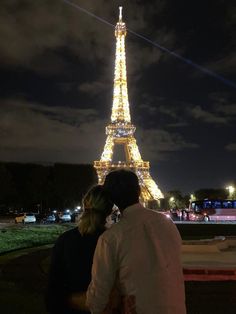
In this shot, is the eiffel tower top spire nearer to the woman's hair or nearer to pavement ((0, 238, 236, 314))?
pavement ((0, 238, 236, 314))

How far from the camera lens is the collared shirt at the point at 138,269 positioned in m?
3.19

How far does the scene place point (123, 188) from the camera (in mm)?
3512

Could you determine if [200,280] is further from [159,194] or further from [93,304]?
[159,194]

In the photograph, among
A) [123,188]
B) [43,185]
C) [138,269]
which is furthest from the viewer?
[43,185]

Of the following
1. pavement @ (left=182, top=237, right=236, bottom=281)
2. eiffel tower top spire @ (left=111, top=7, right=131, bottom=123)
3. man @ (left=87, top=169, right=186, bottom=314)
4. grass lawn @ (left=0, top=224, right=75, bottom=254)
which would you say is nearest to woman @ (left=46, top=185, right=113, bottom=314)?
man @ (left=87, top=169, right=186, bottom=314)

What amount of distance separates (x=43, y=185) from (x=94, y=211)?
267 ft

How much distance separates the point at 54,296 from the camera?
398cm

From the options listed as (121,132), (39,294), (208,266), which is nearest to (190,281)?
(208,266)

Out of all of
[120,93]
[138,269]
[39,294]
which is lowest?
[39,294]

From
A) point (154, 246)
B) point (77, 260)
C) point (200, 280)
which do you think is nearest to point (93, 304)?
point (154, 246)

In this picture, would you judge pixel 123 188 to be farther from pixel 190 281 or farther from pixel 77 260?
pixel 190 281

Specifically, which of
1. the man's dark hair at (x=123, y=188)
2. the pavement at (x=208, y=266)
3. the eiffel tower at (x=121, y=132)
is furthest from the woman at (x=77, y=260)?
the eiffel tower at (x=121, y=132)

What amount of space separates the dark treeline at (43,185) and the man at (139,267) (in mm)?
74746

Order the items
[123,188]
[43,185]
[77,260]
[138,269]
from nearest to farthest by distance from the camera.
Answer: [138,269]
[123,188]
[77,260]
[43,185]
